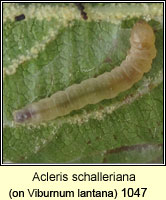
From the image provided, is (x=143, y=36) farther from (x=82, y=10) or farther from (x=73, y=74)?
(x=73, y=74)

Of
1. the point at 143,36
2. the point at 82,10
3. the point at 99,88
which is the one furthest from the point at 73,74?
the point at 143,36

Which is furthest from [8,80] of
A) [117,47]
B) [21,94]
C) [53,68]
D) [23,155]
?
[117,47]

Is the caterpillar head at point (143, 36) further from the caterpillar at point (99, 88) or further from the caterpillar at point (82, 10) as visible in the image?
the caterpillar at point (82, 10)

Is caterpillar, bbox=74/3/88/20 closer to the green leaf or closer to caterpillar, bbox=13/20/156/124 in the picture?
the green leaf

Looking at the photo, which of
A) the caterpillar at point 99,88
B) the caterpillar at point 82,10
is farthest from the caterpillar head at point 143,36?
the caterpillar at point 82,10

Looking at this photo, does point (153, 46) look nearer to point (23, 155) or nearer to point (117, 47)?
point (117, 47)

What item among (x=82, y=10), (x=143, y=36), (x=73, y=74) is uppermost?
(x=82, y=10)

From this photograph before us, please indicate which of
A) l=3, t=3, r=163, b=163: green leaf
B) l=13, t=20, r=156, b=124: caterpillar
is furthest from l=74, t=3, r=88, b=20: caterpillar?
l=13, t=20, r=156, b=124: caterpillar
